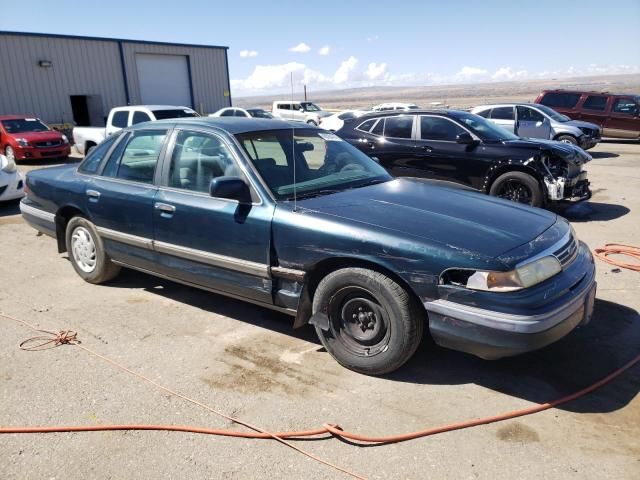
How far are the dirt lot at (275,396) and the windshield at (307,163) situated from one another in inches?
46.7

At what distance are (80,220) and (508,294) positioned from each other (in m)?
4.15

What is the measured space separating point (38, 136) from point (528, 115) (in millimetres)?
14424

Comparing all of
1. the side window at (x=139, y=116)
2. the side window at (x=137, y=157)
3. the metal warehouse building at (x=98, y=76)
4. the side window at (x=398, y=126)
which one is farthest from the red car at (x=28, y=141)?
the side window at (x=137, y=157)


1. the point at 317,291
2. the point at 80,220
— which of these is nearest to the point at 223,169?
the point at 317,291

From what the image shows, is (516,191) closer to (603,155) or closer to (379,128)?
(379,128)

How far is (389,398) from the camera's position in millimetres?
3270

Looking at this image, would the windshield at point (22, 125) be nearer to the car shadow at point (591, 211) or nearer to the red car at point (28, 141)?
the red car at point (28, 141)

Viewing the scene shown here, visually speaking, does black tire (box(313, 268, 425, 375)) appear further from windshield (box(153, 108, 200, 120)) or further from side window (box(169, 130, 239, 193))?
windshield (box(153, 108, 200, 120))

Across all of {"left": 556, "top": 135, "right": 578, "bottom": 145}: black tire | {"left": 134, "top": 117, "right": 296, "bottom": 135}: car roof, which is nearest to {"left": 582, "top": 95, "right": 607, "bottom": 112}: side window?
{"left": 556, "top": 135, "right": 578, "bottom": 145}: black tire

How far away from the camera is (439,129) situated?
333 inches

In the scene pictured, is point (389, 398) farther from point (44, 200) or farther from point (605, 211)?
point (605, 211)

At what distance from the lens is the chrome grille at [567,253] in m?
3.38

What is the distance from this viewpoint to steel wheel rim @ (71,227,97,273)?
17.3 ft

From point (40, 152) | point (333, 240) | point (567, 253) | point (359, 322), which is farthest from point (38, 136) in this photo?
point (567, 253)
